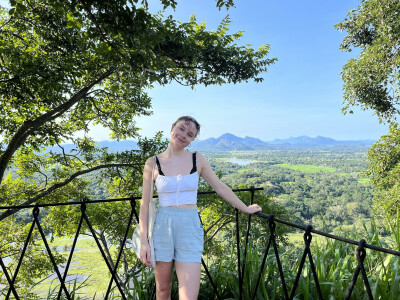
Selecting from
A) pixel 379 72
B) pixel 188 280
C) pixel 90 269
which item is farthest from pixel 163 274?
pixel 90 269

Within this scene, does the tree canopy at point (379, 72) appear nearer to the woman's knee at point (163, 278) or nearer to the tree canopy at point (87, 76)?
the tree canopy at point (87, 76)

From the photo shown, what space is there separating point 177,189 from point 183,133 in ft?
1.37

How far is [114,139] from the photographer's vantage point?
9562mm

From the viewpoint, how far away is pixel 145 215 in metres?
1.89

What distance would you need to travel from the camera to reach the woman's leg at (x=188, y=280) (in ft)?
5.65

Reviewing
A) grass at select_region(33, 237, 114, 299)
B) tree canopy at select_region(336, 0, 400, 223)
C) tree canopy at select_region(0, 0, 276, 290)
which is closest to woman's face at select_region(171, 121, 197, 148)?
tree canopy at select_region(0, 0, 276, 290)

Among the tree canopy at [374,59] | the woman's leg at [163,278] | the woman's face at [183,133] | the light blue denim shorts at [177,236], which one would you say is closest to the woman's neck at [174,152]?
the woman's face at [183,133]

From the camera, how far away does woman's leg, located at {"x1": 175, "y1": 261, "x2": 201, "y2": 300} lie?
1.72 m

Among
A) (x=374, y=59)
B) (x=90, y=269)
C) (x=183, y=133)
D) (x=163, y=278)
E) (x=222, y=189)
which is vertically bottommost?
(x=90, y=269)

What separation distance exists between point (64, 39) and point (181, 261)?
5.52 meters

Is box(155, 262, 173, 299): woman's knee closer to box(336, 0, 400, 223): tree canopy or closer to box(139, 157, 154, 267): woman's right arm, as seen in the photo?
box(139, 157, 154, 267): woman's right arm

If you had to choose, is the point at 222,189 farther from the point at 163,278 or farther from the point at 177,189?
the point at 163,278

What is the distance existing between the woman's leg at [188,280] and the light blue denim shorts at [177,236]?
0.04m

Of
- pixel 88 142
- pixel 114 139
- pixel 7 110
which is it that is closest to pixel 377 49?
pixel 114 139
